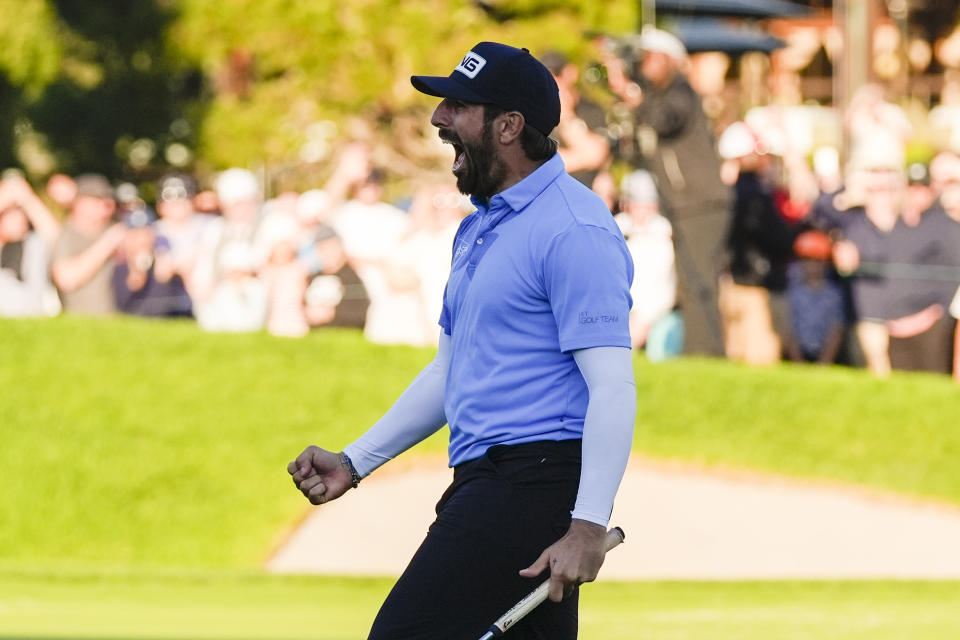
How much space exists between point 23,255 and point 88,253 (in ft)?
1.57

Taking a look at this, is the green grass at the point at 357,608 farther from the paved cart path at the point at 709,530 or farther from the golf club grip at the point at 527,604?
the golf club grip at the point at 527,604

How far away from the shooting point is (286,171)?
20078 millimetres

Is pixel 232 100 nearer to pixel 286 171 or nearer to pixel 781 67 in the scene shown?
pixel 286 171

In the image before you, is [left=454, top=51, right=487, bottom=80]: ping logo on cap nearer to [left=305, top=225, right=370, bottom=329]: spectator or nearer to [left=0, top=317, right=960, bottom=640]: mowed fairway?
[left=0, top=317, right=960, bottom=640]: mowed fairway

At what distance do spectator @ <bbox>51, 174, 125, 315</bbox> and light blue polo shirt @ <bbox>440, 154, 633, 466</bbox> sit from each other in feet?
28.5

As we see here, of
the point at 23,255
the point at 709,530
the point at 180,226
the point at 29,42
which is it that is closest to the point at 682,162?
the point at 709,530

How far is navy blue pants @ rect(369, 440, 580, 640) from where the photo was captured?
147 inches

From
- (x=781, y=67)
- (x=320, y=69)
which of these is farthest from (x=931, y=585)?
(x=781, y=67)

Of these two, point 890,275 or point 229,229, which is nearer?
point 890,275

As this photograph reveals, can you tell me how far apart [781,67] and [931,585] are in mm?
20591

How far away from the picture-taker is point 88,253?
12148 mm

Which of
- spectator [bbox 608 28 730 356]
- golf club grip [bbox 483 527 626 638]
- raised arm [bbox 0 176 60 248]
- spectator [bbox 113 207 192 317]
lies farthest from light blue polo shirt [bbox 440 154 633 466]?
raised arm [bbox 0 176 60 248]

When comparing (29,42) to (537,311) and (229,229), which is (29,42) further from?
(537,311)

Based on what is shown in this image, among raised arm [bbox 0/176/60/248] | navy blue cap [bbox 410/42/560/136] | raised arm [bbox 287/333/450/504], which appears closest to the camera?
navy blue cap [bbox 410/42/560/136]
